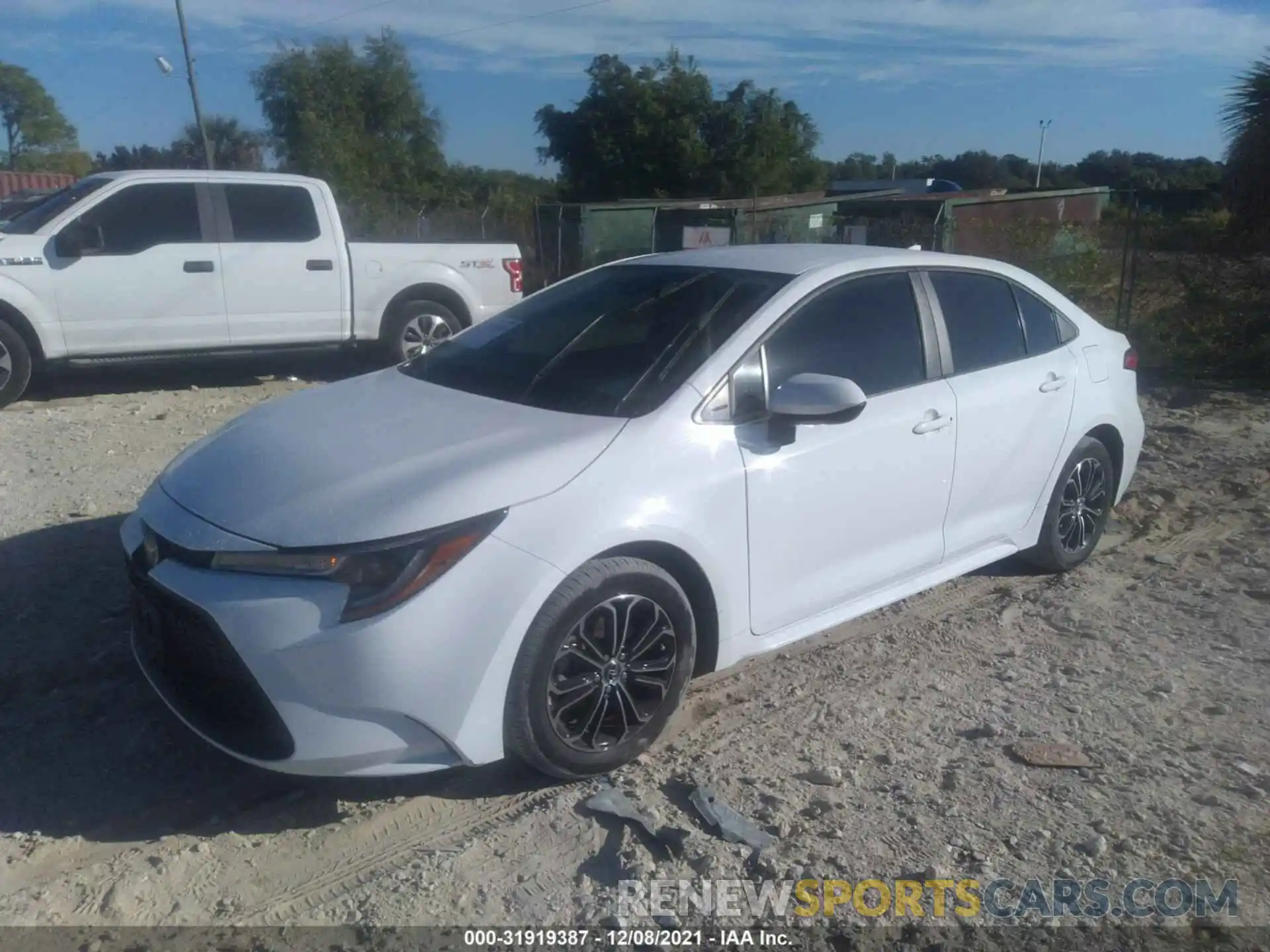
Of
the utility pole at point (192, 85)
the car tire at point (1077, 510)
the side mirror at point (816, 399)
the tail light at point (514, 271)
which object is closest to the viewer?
the side mirror at point (816, 399)

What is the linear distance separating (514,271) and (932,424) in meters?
7.47

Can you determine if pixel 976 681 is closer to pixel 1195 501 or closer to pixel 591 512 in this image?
pixel 591 512

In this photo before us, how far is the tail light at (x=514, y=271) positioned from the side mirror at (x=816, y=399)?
7.78 metres

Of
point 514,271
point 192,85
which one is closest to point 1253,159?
point 514,271

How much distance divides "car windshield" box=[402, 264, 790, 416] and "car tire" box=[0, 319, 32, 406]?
5.63 m

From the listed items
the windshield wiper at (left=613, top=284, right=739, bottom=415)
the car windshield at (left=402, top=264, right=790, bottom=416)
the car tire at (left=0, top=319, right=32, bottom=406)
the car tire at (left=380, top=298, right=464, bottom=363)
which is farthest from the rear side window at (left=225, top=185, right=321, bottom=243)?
the windshield wiper at (left=613, top=284, right=739, bottom=415)

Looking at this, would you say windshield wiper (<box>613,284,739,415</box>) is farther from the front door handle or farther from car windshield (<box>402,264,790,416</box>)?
the front door handle

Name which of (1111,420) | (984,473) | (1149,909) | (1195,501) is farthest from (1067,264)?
(1149,909)

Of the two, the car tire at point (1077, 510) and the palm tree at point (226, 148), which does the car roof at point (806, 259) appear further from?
the palm tree at point (226, 148)

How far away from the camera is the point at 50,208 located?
30.9 ft

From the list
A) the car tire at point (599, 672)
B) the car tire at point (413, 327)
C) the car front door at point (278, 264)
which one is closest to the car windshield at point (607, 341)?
the car tire at point (599, 672)

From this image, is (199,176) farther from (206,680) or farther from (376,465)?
(206,680)

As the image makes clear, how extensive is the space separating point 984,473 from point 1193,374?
8.44m

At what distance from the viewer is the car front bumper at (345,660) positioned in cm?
315
